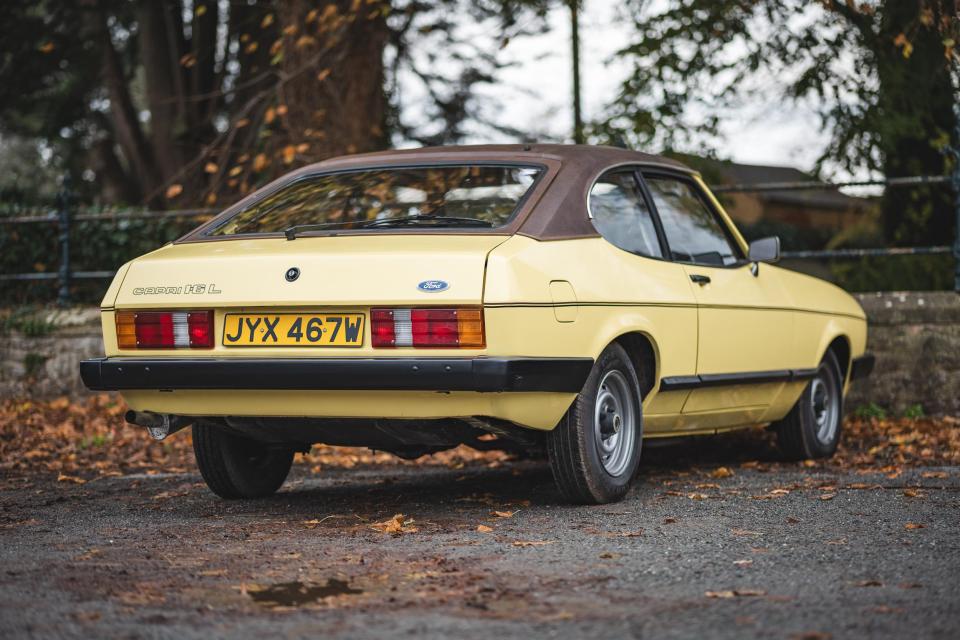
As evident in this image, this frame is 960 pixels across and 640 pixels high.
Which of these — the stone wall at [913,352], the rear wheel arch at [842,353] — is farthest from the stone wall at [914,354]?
the rear wheel arch at [842,353]

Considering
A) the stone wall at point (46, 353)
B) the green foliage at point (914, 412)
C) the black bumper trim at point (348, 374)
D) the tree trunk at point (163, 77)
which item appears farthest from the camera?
the tree trunk at point (163, 77)

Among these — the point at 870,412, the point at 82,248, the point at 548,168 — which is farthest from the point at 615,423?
the point at 82,248

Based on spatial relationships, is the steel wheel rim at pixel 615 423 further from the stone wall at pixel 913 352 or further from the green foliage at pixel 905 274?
the green foliage at pixel 905 274

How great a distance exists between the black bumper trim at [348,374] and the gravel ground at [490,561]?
21.6 inches

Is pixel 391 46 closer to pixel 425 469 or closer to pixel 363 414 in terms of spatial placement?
pixel 425 469

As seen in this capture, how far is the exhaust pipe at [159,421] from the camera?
18.2 ft

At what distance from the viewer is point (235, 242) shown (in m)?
5.49

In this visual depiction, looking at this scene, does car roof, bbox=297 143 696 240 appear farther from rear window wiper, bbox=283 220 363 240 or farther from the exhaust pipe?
the exhaust pipe

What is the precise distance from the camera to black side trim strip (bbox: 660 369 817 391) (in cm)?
601

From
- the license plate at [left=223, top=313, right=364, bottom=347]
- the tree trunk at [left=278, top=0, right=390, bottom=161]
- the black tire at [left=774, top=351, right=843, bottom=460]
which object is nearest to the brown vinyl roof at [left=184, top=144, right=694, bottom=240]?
the license plate at [left=223, top=313, right=364, bottom=347]

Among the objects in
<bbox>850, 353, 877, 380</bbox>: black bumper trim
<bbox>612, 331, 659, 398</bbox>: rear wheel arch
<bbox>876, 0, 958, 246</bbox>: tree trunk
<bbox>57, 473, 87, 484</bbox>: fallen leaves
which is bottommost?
<bbox>57, 473, 87, 484</bbox>: fallen leaves

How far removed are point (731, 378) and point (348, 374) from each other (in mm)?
2319

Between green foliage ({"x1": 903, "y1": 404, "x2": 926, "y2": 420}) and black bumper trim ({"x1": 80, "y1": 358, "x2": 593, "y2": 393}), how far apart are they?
474 cm

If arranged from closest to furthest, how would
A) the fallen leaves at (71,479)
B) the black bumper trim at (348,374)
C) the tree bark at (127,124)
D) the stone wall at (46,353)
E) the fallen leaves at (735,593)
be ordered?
the fallen leaves at (735,593), the black bumper trim at (348,374), the fallen leaves at (71,479), the stone wall at (46,353), the tree bark at (127,124)
